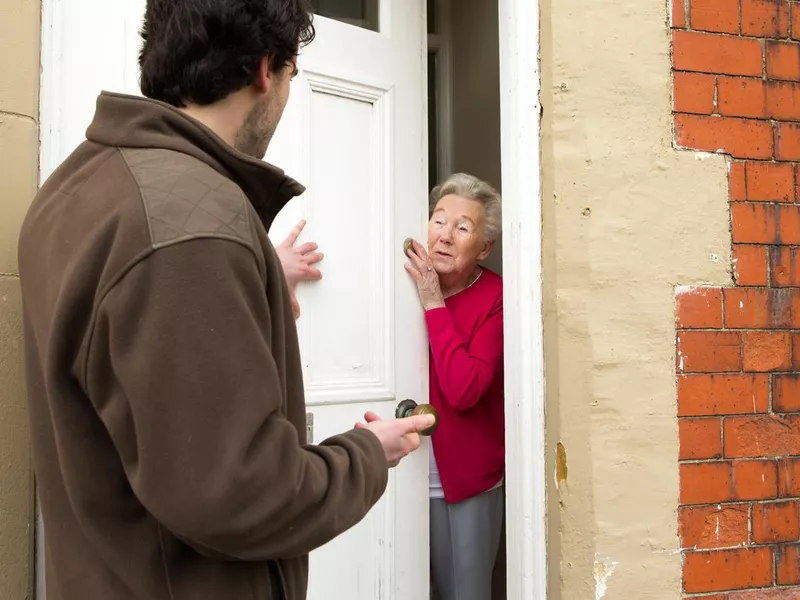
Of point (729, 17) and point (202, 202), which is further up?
point (729, 17)

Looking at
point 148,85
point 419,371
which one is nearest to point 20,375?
point 148,85

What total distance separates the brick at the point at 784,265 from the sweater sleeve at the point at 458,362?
0.94 metres

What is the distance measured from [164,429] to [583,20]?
1.80 m

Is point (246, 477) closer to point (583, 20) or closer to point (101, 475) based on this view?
point (101, 475)

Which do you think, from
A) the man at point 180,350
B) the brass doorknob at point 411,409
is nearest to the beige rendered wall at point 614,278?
the brass doorknob at point 411,409

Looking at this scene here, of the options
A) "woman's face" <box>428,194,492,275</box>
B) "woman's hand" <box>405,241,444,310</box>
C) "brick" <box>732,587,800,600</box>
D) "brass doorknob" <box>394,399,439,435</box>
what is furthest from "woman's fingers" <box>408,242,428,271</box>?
"brick" <box>732,587,800,600</box>

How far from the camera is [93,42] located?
181 cm

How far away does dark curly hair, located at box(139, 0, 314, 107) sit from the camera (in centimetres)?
118

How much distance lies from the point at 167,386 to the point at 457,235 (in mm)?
1864

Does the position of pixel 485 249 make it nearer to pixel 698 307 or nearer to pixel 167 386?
pixel 698 307

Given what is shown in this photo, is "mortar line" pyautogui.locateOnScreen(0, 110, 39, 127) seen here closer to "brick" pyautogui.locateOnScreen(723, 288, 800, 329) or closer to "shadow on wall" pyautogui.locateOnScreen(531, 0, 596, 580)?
"shadow on wall" pyautogui.locateOnScreen(531, 0, 596, 580)

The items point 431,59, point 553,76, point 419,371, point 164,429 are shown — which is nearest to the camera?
point 164,429

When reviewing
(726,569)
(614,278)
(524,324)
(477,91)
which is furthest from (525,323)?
(477,91)

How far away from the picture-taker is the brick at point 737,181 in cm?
225
